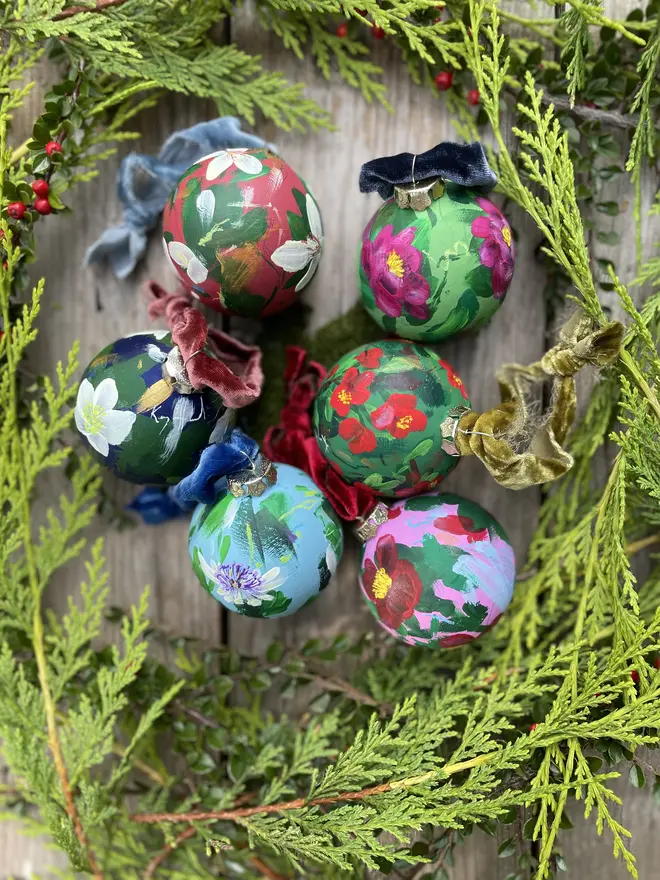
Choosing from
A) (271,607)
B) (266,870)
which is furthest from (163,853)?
(271,607)

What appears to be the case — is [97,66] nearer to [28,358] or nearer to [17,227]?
[17,227]

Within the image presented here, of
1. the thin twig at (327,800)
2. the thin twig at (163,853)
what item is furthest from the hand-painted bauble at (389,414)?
the thin twig at (163,853)

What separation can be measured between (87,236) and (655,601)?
3.23 feet

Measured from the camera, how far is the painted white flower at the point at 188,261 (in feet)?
2.47

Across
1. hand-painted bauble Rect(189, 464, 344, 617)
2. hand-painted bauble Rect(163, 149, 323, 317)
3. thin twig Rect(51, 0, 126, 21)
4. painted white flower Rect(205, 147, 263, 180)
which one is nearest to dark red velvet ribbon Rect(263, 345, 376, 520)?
hand-painted bauble Rect(189, 464, 344, 617)

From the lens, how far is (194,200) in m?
0.74

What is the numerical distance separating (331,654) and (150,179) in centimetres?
74

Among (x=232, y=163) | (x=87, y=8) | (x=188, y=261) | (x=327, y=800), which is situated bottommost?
(x=327, y=800)

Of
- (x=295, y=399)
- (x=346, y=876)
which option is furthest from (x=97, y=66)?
(x=346, y=876)

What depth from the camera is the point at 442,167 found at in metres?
0.73

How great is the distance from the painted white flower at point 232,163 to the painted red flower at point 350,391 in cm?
27

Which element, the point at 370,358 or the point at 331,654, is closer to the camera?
the point at 370,358

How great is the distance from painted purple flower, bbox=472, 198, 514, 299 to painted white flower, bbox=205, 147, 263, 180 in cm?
27

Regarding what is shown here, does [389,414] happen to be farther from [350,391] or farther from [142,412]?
[142,412]
